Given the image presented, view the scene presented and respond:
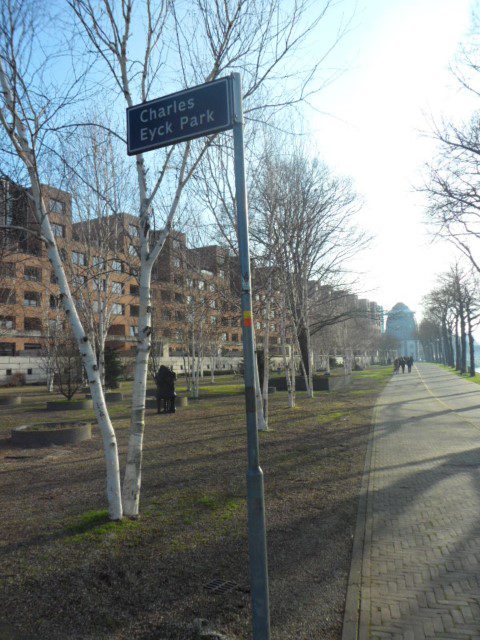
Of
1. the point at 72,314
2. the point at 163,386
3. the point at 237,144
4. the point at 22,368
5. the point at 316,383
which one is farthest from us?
the point at 22,368

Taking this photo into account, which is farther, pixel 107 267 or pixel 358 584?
pixel 107 267

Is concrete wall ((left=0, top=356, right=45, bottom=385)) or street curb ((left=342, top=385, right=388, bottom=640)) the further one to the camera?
concrete wall ((left=0, top=356, right=45, bottom=385))

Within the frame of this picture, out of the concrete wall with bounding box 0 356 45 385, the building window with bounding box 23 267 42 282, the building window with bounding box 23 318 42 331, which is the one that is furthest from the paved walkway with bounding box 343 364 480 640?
the building window with bounding box 23 318 42 331

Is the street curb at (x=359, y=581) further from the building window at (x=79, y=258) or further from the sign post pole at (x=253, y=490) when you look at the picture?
the building window at (x=79, y=258)

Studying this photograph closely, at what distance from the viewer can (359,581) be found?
14.2ft

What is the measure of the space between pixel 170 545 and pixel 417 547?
2.46 meters

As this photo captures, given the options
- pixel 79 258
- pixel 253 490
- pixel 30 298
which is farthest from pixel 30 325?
pixel 253 490

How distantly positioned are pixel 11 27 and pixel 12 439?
28.9 feet

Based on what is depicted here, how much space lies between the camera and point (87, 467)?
9.01 m

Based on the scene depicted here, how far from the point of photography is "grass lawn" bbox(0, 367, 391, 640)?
145 inches

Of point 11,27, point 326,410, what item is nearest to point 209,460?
point 11,27

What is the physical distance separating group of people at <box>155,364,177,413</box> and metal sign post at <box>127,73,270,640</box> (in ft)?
45.0

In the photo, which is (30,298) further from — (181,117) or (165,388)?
(181,117)

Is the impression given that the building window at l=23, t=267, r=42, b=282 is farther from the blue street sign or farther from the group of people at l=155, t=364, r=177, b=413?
the blue street sign
